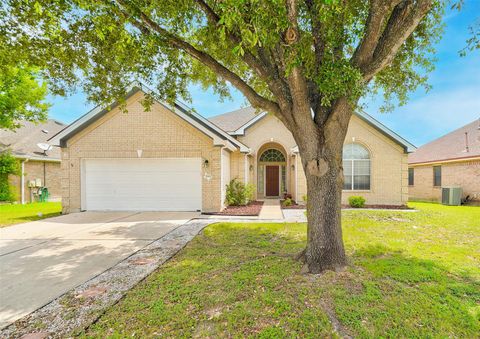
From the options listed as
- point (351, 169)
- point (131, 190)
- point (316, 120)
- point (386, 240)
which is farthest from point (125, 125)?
point (351, 169)

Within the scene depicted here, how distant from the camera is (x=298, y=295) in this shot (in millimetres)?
3627

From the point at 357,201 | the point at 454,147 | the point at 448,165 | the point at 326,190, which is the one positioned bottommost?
the point at 357,201

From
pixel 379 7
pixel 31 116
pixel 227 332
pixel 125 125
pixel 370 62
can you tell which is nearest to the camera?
pixel 227 332

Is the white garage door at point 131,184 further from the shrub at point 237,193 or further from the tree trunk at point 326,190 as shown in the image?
the tree trunk at point 326,190

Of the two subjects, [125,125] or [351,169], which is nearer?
[125,125]

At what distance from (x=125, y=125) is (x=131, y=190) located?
127 inches

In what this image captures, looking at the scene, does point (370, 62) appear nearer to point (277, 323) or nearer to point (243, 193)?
point (277, 323)

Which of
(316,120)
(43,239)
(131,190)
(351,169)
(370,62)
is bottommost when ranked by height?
→ (43,239)

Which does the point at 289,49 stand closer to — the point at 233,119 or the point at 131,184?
the point at 131,184

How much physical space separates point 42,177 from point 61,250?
15.3m

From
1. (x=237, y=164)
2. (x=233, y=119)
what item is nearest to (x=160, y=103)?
(x=237, y=164)

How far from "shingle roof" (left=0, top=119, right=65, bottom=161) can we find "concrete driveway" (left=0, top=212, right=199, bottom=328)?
10.1m

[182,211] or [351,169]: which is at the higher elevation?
[351,169]

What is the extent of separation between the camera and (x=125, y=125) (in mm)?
11453
